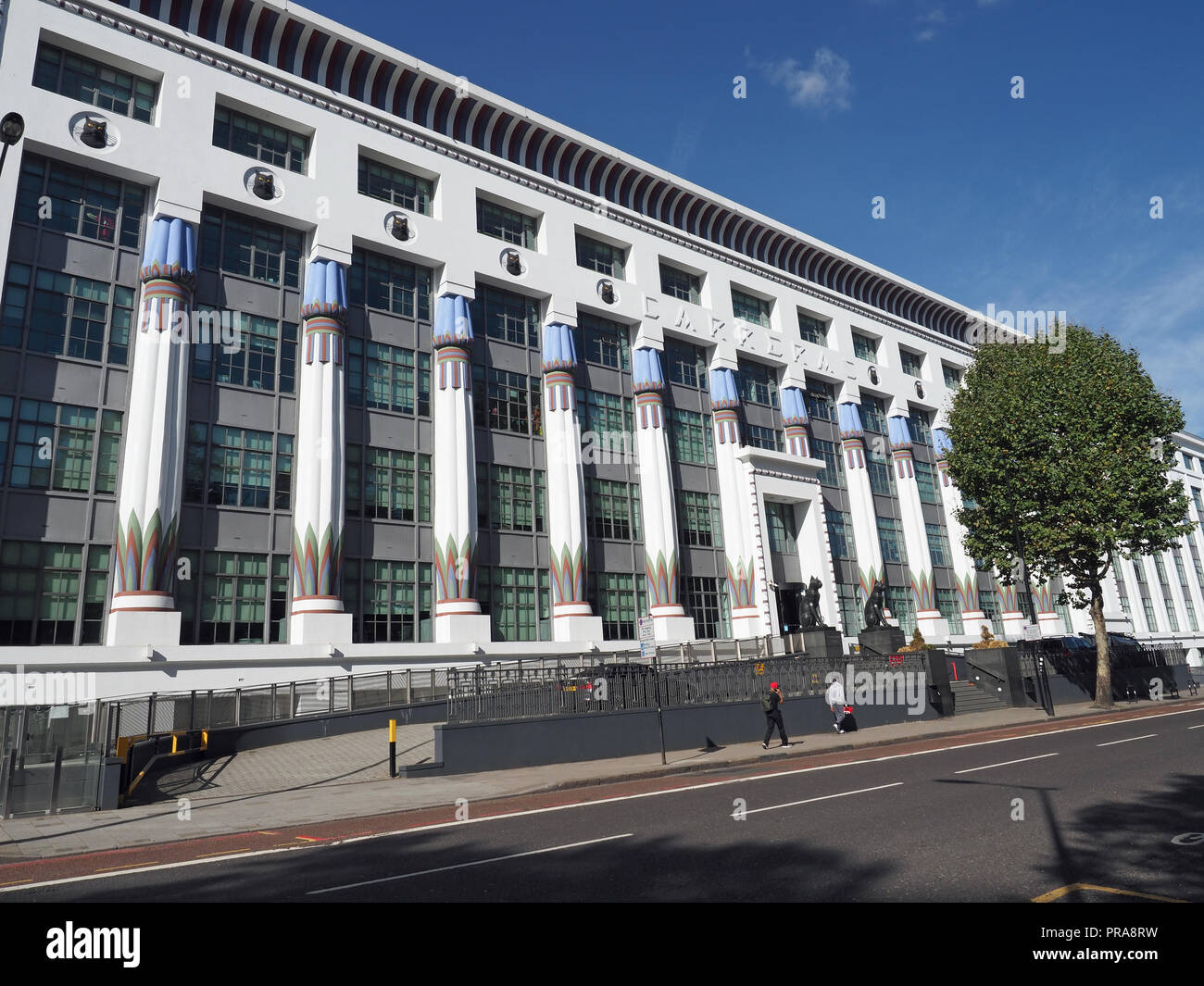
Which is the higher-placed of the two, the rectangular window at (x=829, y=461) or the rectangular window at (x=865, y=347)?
the rectangular window at (x=865, y=347)

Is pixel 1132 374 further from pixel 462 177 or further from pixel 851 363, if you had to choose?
pixel 462 177

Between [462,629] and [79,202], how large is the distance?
19.7m

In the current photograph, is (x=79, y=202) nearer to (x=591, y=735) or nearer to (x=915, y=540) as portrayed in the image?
(x=591, y=735)

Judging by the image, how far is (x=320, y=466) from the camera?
1097 inches

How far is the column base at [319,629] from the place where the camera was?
26125mm

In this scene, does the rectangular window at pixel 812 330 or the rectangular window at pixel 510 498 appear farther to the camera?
the rectangular window at pixel 812 330

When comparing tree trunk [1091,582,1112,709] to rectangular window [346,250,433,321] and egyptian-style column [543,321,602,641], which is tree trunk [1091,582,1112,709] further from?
rectangular window [346,250,433,321]

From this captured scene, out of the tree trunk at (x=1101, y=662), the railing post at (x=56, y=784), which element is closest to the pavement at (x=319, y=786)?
the railing post at (x=56, y=784)

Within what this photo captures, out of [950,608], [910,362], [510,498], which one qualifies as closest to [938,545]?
[950,608]

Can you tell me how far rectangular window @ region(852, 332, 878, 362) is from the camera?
51.5 meters

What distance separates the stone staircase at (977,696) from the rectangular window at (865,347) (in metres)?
25.0

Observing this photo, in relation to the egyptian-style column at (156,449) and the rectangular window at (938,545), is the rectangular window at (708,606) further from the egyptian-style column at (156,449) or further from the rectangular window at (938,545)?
the egyptian-style column at (156,449)

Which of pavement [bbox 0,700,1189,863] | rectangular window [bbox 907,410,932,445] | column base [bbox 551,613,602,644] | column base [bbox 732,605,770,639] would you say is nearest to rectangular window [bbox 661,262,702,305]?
column base [bbox 732,605,770,639]
